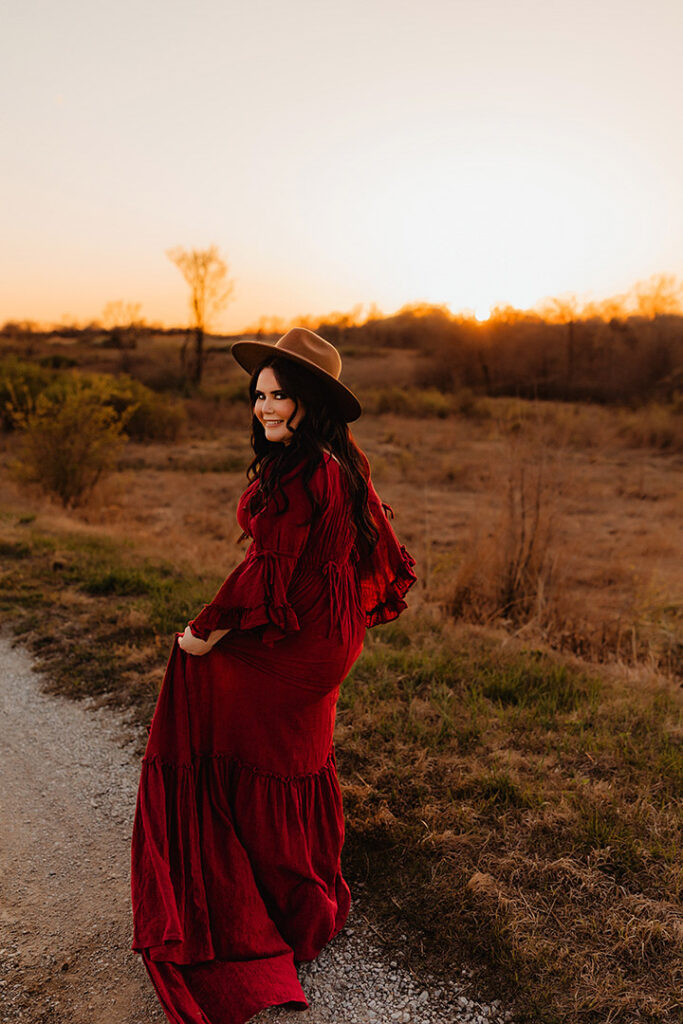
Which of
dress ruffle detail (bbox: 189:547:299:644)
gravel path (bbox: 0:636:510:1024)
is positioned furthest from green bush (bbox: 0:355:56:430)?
dress ruffle detail (bbox: 189:547:299:644)

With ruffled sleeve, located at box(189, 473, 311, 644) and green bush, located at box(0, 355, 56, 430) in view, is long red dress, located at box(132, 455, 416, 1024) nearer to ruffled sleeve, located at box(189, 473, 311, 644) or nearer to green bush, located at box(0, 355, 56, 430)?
ruffled sleeve, located at box(189, 473, 311, 644)

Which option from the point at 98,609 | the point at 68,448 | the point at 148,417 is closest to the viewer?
the point at 98,609

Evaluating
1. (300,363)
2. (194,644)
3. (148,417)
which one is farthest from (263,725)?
(148,417)

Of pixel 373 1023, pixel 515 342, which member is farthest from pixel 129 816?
pixel 515 342

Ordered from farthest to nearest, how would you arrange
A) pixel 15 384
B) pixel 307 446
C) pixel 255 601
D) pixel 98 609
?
pixel 15 384 → pixel 98 609 → pixel 307 446 → pixel 255 601

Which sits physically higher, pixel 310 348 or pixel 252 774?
pixel 310 348

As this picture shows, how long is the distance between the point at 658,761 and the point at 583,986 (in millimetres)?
1542

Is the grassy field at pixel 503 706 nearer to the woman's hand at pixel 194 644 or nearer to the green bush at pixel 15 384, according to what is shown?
the woman's hand at pixel 194 644

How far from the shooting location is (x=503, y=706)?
178 inches

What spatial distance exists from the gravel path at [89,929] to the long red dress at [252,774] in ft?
0.60

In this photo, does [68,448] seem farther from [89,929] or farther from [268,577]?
[268,577]

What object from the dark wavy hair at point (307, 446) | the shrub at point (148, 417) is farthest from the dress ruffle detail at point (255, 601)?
the shrub at point (148, 417)

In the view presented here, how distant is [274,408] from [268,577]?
0.53 m

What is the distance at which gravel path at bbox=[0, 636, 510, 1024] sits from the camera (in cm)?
242
